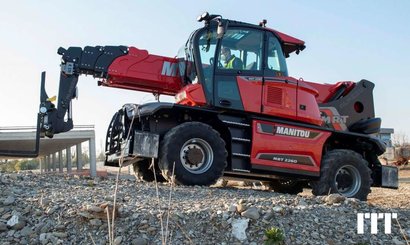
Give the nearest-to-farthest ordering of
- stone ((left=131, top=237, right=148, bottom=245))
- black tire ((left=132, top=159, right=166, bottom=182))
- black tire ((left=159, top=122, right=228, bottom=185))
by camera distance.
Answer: stone ((left=131, top=237, right=148, bottom=245)), black tire ((left=159, top=122, right=228, bottom=185)), black tire ((left=132, top=159, right=166, bottom=182))

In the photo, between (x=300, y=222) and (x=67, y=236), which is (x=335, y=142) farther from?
(x=67, y=236)

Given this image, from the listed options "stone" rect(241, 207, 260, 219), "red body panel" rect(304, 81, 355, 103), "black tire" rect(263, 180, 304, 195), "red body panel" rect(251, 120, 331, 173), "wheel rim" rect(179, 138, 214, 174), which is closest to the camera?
"stone" rect(241, 207, 260, 219)

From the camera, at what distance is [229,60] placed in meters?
9.66

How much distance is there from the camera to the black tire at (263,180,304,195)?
36.8ft

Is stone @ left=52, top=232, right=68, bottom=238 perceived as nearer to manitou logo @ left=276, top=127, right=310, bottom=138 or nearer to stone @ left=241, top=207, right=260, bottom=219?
stone @ left=241, top=207, right=260, bottom=219

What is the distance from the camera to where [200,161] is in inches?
345

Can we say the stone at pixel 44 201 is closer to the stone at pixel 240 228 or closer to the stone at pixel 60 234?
the stone at pixel 60 234

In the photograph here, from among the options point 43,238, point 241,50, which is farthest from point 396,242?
point 241,50

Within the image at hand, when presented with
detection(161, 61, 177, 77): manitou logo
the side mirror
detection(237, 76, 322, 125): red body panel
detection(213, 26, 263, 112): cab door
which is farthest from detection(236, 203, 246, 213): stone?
detection(161, 61, 177, 77): manitou logo

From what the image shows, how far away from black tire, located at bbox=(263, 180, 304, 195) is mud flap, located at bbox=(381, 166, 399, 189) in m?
1.73

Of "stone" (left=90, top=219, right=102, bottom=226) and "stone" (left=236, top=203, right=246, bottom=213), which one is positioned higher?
"stone" (left=236, top=203, right=246, bottom=213)

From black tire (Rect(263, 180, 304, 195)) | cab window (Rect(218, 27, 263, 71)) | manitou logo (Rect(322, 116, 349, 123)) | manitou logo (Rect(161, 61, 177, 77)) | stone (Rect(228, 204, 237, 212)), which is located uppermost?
cab window (Rect(218, 27, 263, 71))

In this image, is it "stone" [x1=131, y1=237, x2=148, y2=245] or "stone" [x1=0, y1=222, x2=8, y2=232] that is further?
"stone" [x1=0, y1=222, x2=8, y2=232]

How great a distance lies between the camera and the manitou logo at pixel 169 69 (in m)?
10.0
